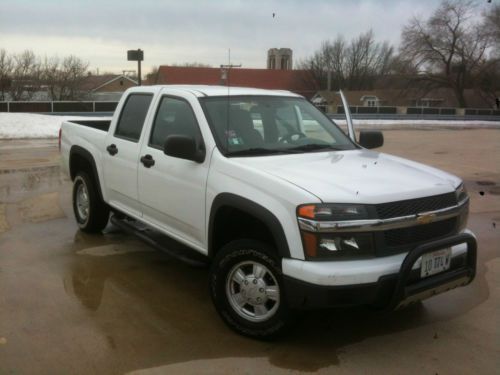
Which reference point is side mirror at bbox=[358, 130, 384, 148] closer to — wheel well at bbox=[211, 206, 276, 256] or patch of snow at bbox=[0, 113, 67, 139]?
wheel well at bbox=[211, 206, 276, 256]

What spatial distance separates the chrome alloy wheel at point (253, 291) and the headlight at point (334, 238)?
0.43 m

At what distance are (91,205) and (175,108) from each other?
6.69ft

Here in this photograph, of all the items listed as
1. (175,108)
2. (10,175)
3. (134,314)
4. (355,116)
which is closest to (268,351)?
(134,314)

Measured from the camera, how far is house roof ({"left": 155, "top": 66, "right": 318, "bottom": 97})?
220 ft

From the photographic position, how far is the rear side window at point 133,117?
17.6ft

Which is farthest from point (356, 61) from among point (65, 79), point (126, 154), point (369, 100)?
point (126, 154)

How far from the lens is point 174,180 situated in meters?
4.55

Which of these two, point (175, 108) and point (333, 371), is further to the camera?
point (175, 108)

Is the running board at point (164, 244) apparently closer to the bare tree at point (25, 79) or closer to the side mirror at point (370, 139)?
the side mirror at point (370, 139)

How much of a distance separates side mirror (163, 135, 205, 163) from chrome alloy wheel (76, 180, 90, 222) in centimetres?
261

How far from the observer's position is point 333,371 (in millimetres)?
3479

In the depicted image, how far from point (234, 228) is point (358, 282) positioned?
1183mm

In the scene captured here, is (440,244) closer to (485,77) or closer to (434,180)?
Result: (434,180)

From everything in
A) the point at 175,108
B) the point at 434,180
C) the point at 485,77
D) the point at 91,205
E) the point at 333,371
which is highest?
the point at 485,77
